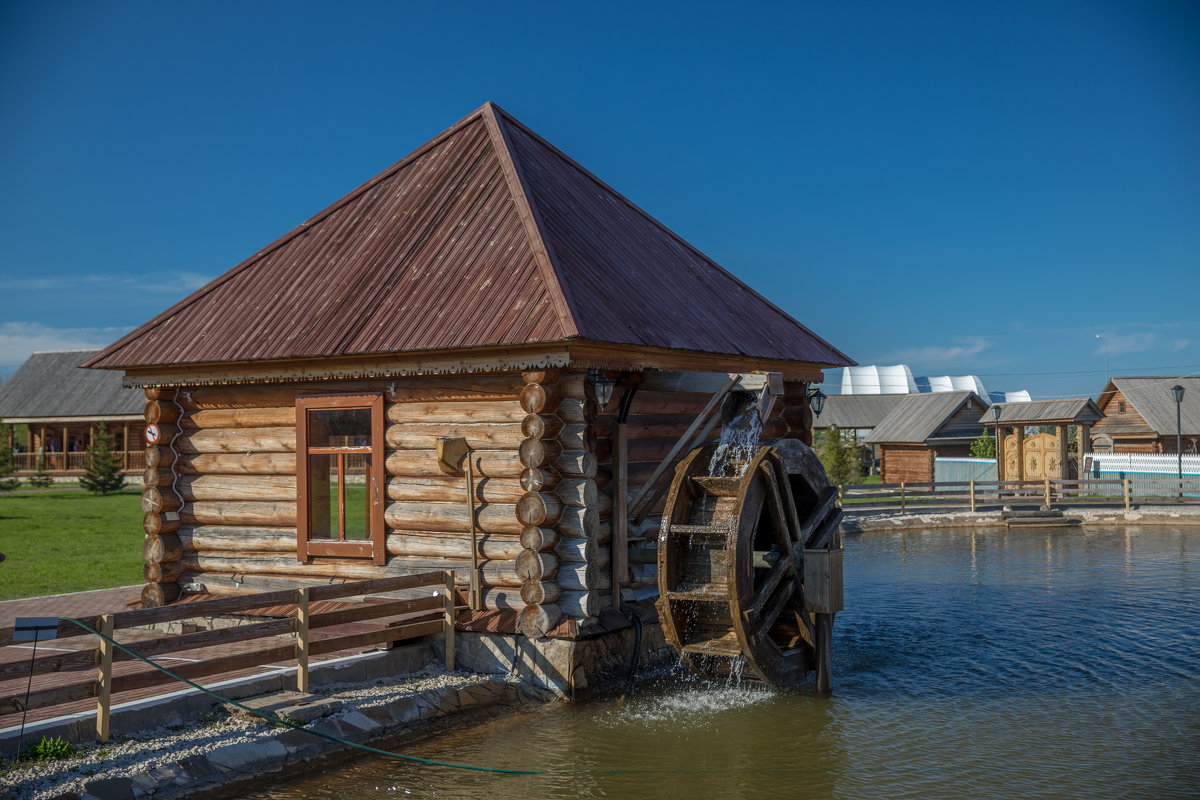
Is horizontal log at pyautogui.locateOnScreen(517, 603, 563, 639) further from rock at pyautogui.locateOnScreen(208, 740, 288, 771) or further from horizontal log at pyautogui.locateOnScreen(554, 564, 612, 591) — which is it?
rock at pyautogui.locateOnScreen(208, 740, 288, 771)

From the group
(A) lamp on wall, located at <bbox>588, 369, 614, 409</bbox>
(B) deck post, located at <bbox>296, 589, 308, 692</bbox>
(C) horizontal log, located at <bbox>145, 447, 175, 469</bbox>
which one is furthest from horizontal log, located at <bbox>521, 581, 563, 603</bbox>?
(C) horizontal log, located at <bbox>145, 447, 175, 469</bbox>

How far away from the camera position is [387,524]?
1227cm

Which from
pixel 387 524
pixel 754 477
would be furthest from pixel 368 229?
pixel 754 477

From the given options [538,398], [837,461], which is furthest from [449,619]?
[837,461]

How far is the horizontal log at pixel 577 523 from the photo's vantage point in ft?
36.4

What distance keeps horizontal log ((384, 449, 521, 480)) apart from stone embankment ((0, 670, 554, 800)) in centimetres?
217

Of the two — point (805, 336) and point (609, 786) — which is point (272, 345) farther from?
point (805, 336)

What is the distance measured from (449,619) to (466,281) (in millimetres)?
3809

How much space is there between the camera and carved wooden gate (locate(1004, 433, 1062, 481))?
36312 millimetres

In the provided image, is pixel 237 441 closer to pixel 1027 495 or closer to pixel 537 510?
pixel 537 510

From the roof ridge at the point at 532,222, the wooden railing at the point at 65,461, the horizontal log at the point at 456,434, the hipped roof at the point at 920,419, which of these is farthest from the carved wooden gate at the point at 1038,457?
the wooden railing at the point at 65,461

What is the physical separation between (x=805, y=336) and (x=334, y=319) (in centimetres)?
759

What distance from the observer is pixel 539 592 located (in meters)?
10.9

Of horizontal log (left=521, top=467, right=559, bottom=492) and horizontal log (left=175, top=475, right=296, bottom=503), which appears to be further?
horizontal log (left=175, top=475, right=296, bottom=503)
